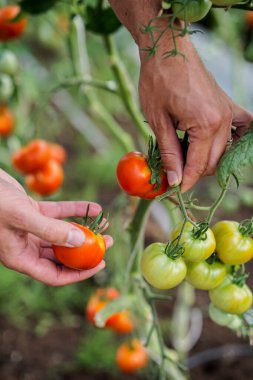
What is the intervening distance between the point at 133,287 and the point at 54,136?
1.99 m

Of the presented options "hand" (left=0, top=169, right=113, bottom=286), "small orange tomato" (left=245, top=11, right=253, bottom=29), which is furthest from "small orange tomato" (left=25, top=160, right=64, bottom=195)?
"small orange tomato" (left=245, top=11, right=253, bottom=29)

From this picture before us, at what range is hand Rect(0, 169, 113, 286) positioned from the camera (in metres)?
0.89

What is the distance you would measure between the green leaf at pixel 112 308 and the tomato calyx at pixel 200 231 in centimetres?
44

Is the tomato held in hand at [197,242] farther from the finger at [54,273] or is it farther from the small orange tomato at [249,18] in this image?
the small orange tomato at [249,18]

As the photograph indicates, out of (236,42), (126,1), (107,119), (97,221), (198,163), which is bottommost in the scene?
(236,42)

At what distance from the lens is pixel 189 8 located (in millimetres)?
794

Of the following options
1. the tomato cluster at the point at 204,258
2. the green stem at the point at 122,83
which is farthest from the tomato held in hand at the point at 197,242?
the green stem at the point at 122,83

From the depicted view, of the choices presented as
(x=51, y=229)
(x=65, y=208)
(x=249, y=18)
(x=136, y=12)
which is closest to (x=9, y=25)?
(x=65, y=208)

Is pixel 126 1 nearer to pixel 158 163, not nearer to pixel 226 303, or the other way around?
pixel 158 163

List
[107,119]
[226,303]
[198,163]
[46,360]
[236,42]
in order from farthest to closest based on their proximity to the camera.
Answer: [236,42] < [46,360] < [107,119] < [226,303] < [198,163]

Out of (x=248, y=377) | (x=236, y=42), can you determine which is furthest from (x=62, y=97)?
(x=248, y=377)

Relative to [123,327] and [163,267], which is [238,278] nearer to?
[163,267]

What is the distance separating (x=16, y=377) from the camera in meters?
1.97

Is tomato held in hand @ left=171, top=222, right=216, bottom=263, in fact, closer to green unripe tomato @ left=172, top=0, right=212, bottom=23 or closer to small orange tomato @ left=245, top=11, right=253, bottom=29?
green unripe tomato @ left=172, top=0, right=212, bottom=23
